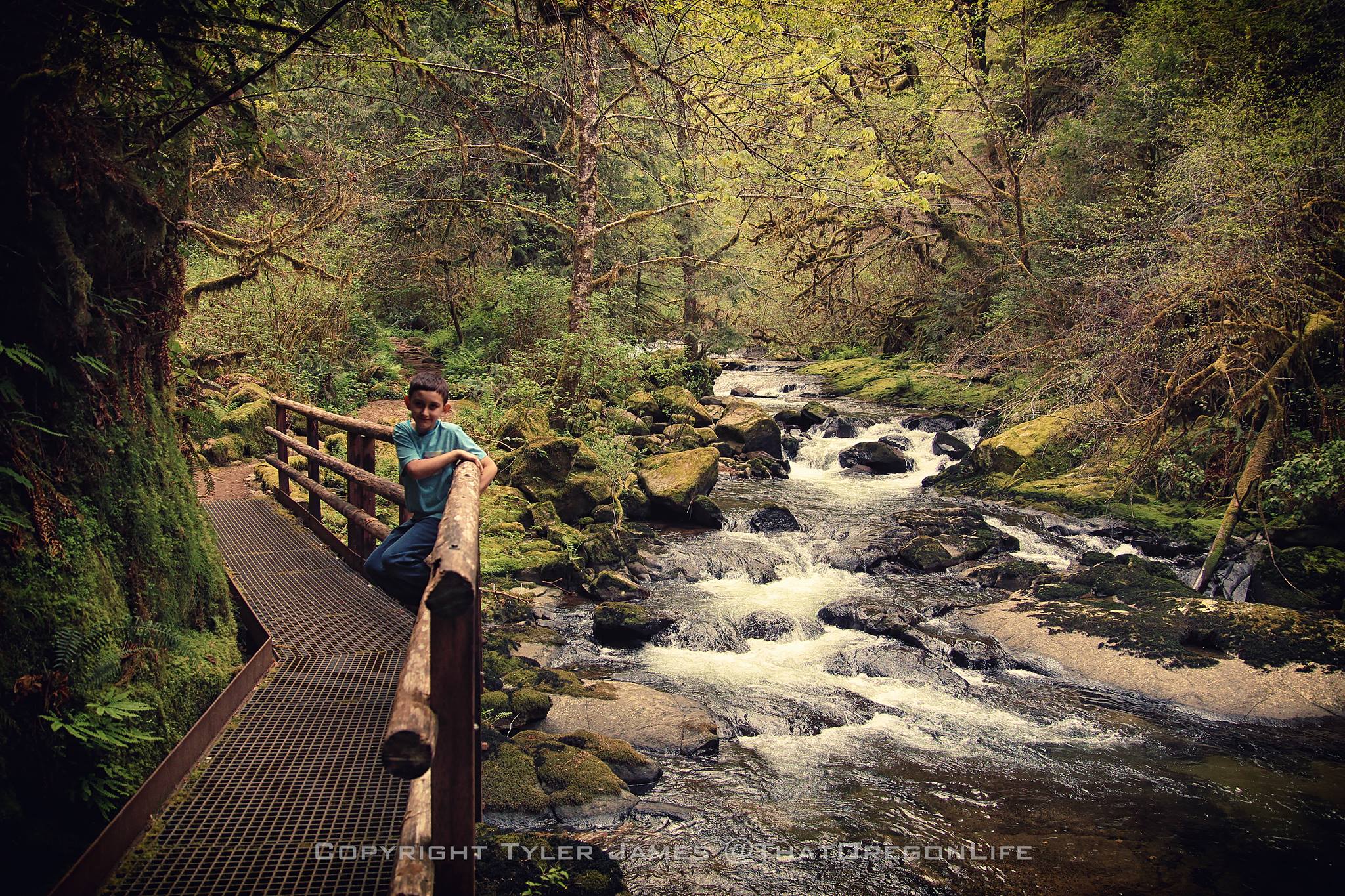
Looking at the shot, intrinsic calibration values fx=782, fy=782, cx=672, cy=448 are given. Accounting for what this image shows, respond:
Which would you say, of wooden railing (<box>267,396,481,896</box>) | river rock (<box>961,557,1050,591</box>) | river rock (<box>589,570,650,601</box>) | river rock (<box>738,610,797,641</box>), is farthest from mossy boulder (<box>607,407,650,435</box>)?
wooden railing (<box>267,396,481,896</box>)

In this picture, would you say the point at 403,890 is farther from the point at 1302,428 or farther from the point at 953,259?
the point at 953,259

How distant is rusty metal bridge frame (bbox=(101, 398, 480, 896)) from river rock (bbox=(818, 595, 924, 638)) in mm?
5629

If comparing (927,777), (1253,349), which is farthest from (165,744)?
(1253,349)

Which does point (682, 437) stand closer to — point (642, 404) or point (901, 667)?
point (642, 404)

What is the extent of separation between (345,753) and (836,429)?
16.0m

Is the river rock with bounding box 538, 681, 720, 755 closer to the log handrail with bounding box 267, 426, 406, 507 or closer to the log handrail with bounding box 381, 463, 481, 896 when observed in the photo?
the log handrail with bounding box 267, 426, 406, 507

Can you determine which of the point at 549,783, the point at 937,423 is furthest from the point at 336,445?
the point at 937,423

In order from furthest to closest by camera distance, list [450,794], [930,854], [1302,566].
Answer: [1302,566] < [930,854] < [450,794]

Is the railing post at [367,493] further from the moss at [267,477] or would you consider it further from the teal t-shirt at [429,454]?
the moss at [267,477]

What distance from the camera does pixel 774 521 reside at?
1272 centimetres

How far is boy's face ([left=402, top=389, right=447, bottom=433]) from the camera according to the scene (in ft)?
13.7

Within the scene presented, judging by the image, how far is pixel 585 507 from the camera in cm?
1192

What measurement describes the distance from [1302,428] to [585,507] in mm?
9770

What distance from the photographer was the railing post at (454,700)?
2201 millimetres
